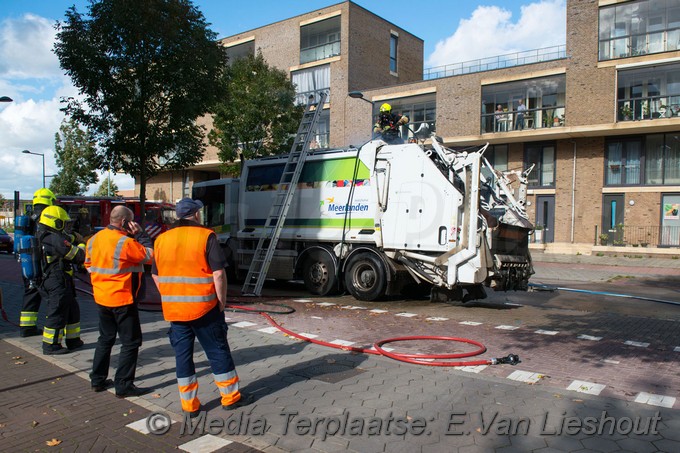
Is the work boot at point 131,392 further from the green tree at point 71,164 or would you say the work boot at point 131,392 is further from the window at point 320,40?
the green tree at point 71,164

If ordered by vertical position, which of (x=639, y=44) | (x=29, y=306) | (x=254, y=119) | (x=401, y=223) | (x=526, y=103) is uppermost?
(x=639, y=44)

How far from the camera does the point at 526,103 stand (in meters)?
27.5

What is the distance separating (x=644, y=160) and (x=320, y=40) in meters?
20.5

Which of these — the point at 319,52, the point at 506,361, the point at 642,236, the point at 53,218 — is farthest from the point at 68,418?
the point at 319,52

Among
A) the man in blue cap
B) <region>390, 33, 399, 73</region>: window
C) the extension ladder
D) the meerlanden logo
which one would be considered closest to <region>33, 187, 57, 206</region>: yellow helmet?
the man in blue cap

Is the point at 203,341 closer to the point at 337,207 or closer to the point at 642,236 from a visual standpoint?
the point at 337,207

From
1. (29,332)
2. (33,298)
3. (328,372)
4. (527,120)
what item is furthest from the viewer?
(527,120)

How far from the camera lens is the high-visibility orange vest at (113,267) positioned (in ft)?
15.2

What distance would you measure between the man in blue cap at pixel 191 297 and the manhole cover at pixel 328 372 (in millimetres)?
1107

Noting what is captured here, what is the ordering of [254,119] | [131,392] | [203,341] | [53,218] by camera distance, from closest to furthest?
[203,341]
[131,392]
[53,218]
[254,119]

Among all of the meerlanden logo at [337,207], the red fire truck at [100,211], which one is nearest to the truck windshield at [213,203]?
the meerlanden logo at [337,207]

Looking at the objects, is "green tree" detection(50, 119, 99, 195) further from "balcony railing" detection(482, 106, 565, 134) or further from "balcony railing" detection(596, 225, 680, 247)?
"balcony railing" detection(596, 225, 680, 247)

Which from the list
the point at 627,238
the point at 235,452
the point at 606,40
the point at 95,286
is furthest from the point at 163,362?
the point at 606,40

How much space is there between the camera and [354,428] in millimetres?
3863
